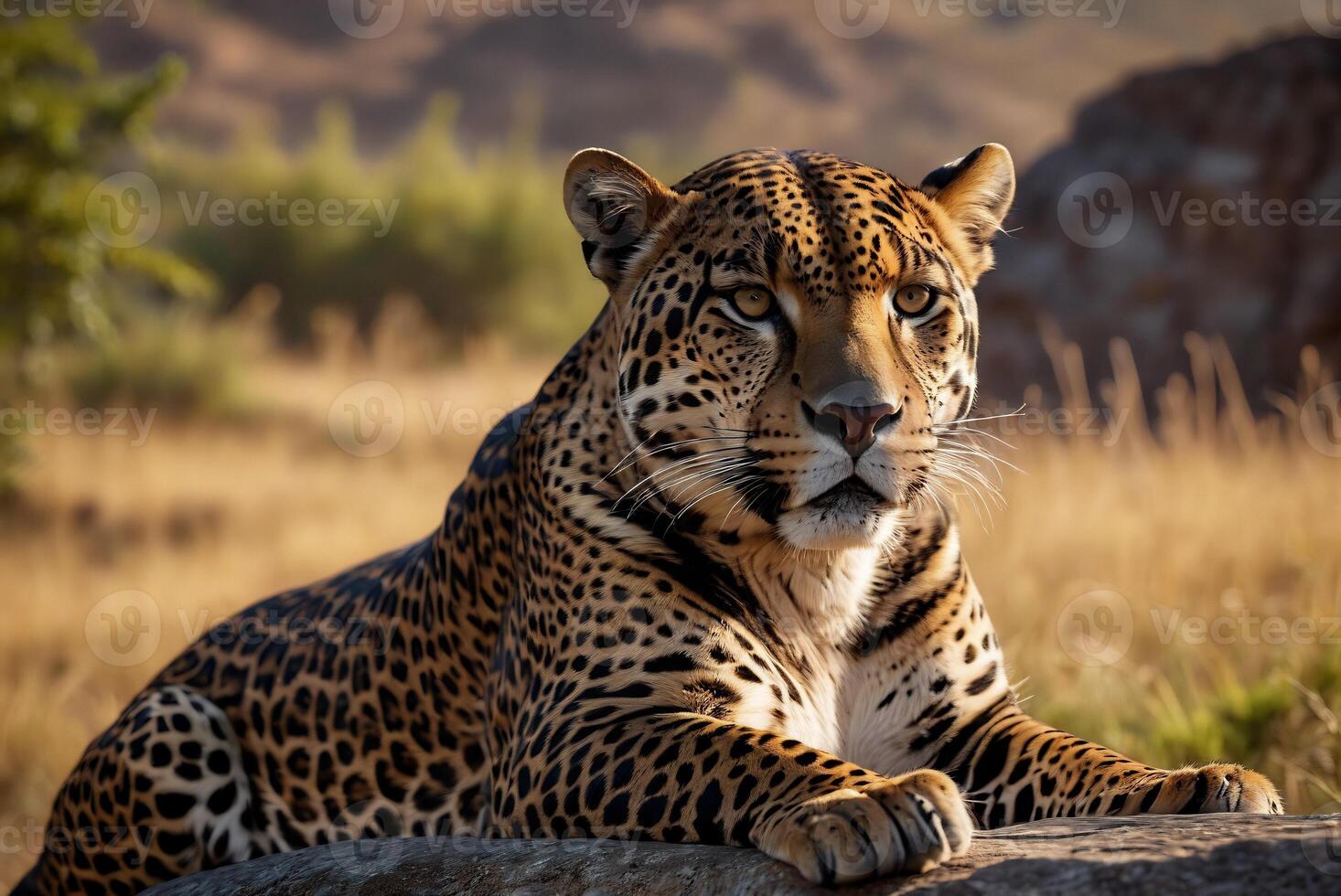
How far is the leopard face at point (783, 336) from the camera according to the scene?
4.16m

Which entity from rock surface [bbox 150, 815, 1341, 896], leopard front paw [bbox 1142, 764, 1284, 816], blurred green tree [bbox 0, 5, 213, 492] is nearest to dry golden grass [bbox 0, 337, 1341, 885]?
leopard front paw [bbox 1142, 764, 1284, 816]

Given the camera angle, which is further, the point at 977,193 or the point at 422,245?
the point at 422,245

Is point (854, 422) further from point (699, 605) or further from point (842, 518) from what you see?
point (699, 605)

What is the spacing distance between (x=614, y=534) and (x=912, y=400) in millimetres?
1074

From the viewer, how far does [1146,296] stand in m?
16.8

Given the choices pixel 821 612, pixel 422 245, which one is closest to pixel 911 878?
pixel 821 612

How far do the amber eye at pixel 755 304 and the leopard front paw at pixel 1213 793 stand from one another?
5.99 ft

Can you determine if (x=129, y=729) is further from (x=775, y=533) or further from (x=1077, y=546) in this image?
(x=1077, y=546)

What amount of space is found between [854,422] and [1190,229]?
1416cm

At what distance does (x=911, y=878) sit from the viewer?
324cm

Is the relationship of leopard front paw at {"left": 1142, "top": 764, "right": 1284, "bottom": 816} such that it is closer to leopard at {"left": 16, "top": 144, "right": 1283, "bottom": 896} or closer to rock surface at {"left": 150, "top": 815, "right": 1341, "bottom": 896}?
leopard at {"left": 16, "top": 144, "right": 1283, "bottom": 896}

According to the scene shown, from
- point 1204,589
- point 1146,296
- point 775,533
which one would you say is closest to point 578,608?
point 775,533

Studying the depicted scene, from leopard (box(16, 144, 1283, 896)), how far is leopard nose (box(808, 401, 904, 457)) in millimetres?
11

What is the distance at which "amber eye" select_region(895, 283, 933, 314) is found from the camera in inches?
178
